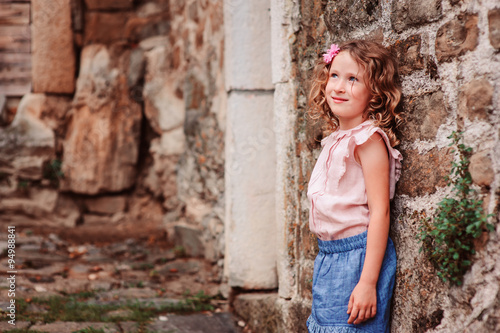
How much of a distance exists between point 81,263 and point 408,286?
3.01m

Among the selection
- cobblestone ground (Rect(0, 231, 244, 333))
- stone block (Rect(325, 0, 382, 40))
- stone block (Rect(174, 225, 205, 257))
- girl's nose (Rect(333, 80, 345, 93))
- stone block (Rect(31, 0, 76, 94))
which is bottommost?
cobblestone ground (Rect(0, 231, 244, 333))

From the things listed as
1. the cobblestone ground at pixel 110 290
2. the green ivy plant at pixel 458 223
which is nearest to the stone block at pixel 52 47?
the cobblestone ground at pixel 110 290

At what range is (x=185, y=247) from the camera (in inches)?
163

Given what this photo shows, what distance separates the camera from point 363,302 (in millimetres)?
1543

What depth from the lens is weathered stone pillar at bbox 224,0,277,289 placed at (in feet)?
9.62

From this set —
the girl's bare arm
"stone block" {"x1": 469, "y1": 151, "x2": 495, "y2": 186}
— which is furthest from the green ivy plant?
the girl's bare arm

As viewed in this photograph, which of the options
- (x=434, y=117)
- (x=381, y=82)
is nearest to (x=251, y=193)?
(x=381, y=82)

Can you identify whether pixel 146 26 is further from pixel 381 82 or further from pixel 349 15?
pixel 381 82

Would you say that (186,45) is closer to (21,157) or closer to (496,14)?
(21,157)

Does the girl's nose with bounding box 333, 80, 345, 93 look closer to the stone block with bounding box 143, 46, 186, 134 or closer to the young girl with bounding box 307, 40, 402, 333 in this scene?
the young girl with bounding box 307, 40, 402, 333

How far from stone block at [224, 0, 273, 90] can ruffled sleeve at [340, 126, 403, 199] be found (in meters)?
1.45

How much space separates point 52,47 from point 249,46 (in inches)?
124

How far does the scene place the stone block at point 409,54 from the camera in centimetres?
154

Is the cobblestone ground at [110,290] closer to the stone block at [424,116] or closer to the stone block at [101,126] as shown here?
the stone block at [101,126]
